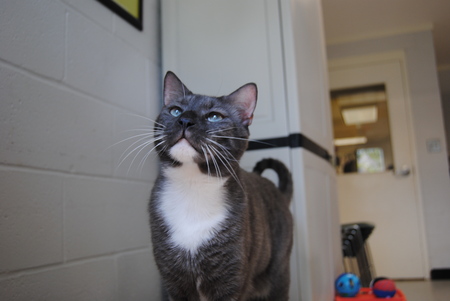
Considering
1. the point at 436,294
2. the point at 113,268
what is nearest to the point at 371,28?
the point at 436,294

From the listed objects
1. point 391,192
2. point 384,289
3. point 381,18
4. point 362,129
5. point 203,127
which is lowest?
point 384,289

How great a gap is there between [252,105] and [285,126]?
1.54ft

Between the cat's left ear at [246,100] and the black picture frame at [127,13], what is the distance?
2.20 feet

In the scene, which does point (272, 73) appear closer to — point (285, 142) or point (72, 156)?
point (285, 142)

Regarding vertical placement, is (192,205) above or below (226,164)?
below

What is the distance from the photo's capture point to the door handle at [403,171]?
3975mm

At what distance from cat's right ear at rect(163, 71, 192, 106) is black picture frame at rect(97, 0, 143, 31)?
523 mm

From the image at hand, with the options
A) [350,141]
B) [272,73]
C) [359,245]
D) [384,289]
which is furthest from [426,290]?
[272,73]

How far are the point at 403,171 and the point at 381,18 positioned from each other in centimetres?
160

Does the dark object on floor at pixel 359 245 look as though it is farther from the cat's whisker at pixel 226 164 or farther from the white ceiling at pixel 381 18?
the white ceiling at pixel 381 18

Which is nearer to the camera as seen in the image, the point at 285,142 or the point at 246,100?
the point at 246,100

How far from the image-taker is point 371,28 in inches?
163

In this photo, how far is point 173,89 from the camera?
1.11m

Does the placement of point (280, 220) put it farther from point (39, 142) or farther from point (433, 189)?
point (433, 189)
